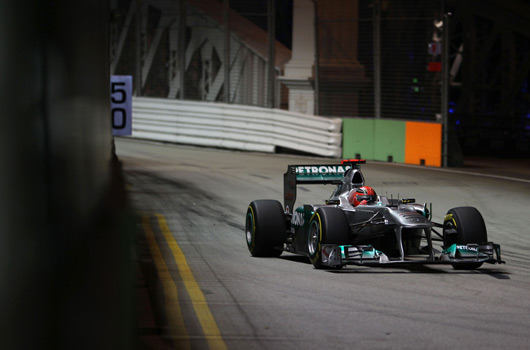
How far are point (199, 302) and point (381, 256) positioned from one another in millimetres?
2354

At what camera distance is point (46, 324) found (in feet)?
6.35

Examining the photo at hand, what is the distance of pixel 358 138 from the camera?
26156mm

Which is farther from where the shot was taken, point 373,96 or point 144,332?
point 373,96

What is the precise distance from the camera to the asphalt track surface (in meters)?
6.58

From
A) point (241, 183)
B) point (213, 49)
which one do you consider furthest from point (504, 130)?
point (241, 183)

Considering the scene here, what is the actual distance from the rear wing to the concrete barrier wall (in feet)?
43.7

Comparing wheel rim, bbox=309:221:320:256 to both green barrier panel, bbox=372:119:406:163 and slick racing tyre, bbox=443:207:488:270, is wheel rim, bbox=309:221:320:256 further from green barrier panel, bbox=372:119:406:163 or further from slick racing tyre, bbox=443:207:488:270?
green barrier panel, bbox=372:119:406:163

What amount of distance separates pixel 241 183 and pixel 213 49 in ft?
38.3

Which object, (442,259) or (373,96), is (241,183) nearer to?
(373,96)

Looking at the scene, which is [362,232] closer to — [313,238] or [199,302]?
[313,238]

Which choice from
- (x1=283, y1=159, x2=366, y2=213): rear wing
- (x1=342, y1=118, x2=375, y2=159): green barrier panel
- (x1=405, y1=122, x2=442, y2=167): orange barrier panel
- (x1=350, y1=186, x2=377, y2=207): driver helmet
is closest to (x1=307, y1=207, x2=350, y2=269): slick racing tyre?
(x1=350, y1=186, x2=377, y2=207): driver helmet

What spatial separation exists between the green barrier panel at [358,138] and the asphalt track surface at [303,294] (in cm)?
919

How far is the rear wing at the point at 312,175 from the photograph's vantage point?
36.4 feet

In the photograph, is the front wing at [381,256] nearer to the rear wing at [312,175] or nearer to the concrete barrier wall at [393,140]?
the rear wing at [312,175]
